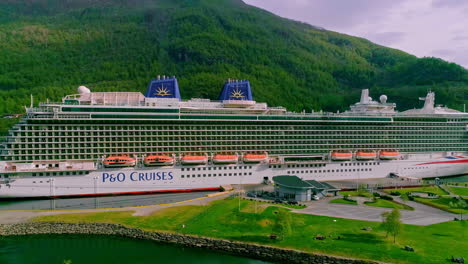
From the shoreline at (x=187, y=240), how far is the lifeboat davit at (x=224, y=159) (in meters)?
16.8

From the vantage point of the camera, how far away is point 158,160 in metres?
42.5

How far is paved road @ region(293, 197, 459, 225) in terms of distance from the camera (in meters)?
31.9

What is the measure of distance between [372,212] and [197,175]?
21251 mm

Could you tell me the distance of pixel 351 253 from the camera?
2416 centimetres

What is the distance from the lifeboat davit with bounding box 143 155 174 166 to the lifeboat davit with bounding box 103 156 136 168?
1.83 meters

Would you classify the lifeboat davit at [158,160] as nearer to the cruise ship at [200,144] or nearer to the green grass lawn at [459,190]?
the cruise ship at [200,144]

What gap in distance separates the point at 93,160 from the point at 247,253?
2395 cm

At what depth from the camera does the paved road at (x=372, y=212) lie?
105 ft

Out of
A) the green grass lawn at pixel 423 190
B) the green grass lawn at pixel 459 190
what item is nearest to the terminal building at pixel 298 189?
the green grass lawn at pixel 423 190

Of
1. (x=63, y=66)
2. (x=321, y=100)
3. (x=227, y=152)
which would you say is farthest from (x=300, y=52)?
(x=227, y=152)

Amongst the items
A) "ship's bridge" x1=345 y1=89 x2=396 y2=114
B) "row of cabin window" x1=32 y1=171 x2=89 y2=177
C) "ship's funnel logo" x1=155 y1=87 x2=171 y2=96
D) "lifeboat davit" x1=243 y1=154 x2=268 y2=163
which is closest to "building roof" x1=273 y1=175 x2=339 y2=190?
"lifeboat davit" x1=243 y1=154 x2=268 y2=163

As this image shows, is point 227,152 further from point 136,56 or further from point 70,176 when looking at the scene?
point 136,56

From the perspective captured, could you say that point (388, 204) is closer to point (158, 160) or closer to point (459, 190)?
point (459, 190)

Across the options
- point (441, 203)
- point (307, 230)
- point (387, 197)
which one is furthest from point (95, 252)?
point (441, 203)
